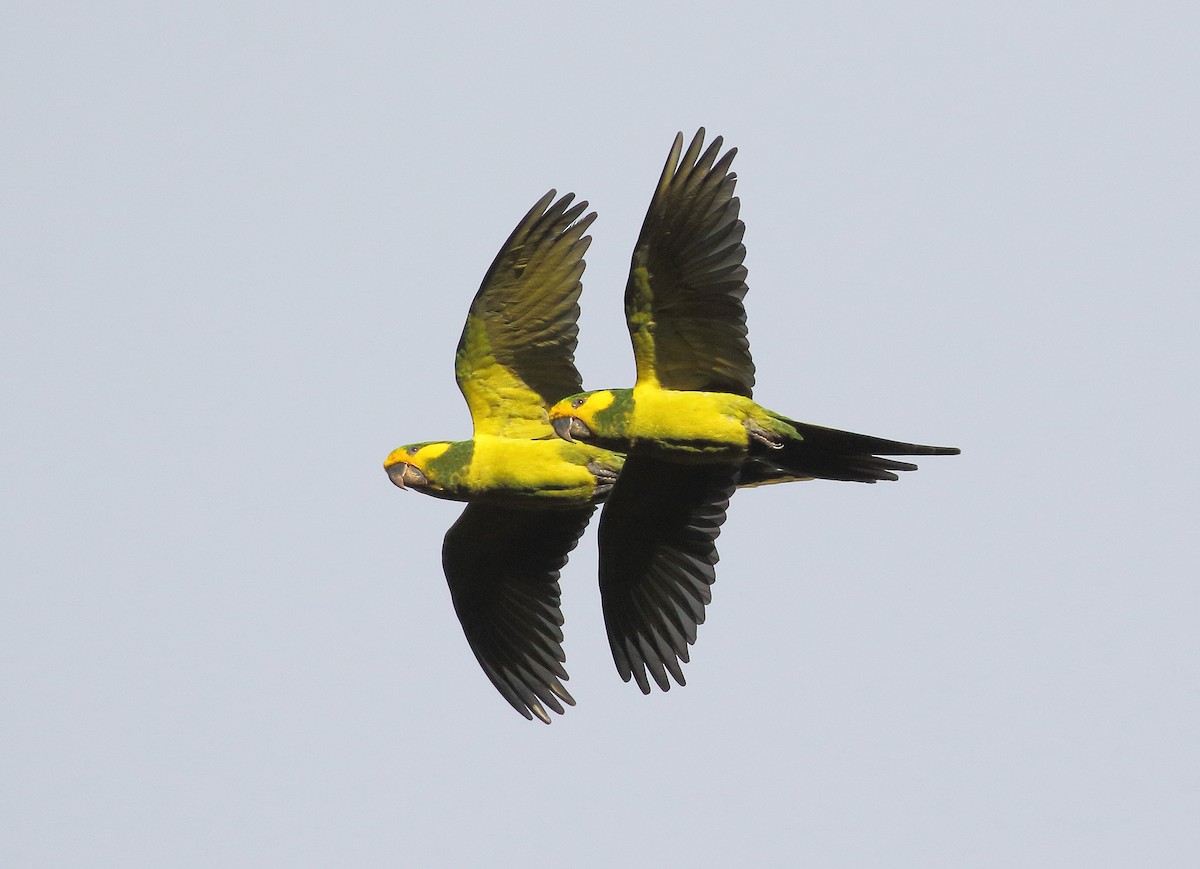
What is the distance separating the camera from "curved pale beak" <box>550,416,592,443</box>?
1362 centimetres

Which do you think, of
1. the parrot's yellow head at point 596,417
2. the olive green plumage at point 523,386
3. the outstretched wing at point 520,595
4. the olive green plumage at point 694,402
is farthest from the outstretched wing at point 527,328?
the outstretched wing at point 520,595

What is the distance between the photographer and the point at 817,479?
45.4 feet

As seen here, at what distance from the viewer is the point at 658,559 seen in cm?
1454

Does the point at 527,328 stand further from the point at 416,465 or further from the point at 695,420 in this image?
the point at 695,420

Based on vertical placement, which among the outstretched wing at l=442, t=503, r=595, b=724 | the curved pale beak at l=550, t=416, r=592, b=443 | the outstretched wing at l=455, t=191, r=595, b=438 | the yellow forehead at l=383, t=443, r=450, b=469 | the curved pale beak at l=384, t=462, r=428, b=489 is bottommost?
the outstretched wing at l=442, t=503, r=595, b=724

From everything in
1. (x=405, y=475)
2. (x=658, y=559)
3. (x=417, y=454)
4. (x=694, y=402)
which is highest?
(x=694, y=402)

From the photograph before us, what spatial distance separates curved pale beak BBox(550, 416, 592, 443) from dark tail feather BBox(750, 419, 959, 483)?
1.31 metres

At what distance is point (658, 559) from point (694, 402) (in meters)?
1.78

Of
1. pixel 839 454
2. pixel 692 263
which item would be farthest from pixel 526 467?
pixel 839 454

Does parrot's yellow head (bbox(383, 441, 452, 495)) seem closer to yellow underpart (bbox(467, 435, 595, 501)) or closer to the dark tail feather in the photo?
yellow underpart (bbox(467, 435, 595, 501))

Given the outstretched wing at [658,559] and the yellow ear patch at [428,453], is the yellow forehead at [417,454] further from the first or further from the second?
the outstretched wing at [658,559]

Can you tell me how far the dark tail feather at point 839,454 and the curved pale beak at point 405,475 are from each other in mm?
2882

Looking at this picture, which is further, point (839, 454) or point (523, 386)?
point (523, 386)

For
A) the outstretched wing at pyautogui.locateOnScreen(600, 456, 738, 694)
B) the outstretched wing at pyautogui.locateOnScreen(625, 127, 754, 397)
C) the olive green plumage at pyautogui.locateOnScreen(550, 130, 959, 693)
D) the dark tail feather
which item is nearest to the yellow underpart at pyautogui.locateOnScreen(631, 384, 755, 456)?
the olive green plumage at pyautogui.locateOnScreen(550, 130, 959, 693)
